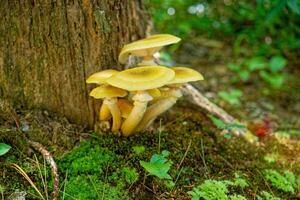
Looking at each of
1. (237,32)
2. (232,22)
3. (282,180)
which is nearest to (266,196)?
(282,180)

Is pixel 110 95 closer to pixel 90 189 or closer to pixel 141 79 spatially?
pixel 141 79

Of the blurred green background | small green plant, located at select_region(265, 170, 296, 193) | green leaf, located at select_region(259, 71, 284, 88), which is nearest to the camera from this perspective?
small green plant, located at select_region(265, 170, 296, 193)

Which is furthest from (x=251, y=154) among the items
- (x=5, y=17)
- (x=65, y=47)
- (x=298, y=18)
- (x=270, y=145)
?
(x=298, y=18)

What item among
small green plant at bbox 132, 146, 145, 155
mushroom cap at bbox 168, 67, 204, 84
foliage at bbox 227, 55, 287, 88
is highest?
mushroom cap at bbox 168, 67, 204, 84

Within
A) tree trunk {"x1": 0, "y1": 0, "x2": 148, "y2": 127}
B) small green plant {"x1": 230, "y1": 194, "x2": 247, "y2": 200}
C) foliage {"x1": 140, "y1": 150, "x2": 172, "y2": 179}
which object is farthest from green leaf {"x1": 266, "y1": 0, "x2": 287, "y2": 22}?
foliage {"x1": 140, "y1": 150, "x2": 172, "y2": 179}

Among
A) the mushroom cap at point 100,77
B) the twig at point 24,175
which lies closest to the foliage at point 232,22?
the mushroom cap at point 100,77

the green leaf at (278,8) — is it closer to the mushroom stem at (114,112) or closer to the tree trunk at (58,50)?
the tree trunk at (58,50)

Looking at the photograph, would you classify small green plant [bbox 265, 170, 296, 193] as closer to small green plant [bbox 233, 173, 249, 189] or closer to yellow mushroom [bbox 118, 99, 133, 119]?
small green plant [bbox 233, 173, 249, 189]
